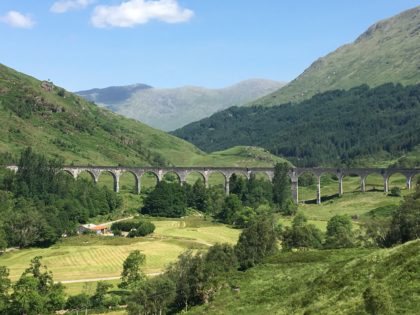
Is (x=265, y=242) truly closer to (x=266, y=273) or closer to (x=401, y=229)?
(x=266, y=273)

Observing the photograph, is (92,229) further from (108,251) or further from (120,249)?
(108,251)

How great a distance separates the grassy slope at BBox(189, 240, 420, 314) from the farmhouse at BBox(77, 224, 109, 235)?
62644 mm

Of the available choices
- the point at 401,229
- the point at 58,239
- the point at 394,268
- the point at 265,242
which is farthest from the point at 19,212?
the point at 394,268

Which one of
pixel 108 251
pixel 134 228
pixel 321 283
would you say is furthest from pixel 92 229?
pixel 321 283

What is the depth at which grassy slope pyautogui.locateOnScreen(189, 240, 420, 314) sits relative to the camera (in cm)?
4016

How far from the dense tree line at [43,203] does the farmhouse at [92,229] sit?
1.81m

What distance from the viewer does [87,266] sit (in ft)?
296

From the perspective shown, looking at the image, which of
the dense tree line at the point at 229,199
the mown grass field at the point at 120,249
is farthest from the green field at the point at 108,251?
the dense tree line at the point at 229,199

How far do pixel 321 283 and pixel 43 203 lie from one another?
94.5 meters

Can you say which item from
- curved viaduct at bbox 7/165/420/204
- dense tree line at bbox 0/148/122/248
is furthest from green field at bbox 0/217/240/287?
curved viaduct at bbox 7/165/420/204

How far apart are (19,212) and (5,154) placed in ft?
239

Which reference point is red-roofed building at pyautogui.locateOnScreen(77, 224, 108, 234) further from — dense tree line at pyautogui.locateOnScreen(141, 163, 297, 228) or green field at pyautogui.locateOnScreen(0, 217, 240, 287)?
dense tree line at pyautogui.locateOnScreen(141, 163, 297, 228)

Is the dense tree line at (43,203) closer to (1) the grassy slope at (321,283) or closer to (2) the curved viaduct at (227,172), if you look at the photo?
(2) the curved viaduct at (227,172)

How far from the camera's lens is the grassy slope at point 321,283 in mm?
40156
